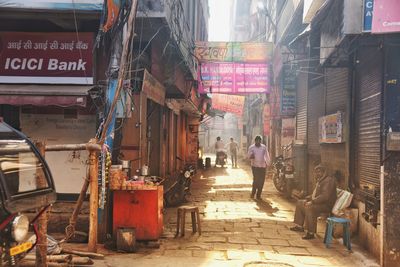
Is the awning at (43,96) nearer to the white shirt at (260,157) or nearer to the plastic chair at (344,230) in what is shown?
the plastic chair at (344,230)

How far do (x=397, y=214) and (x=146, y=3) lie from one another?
6.52m

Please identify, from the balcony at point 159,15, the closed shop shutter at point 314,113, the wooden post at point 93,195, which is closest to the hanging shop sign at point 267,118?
the closed shop shutter at point 314,113

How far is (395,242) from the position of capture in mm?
7168

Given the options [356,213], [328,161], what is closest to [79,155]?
[356,213]

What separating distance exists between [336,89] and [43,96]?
7.41 meters

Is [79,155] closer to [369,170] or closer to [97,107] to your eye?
[97,107]

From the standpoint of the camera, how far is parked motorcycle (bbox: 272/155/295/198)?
14945mm

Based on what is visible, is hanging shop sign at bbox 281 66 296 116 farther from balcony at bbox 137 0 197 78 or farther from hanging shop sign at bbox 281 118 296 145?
balcony at bbox 137 0 197 78

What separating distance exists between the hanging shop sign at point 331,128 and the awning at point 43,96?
6.12 metres

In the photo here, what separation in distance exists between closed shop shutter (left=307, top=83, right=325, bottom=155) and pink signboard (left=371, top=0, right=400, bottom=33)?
6.20 m

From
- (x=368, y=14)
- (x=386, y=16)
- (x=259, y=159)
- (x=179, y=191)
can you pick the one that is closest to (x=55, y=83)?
(x=179, y=191)

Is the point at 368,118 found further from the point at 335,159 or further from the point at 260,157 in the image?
the point at 260,157

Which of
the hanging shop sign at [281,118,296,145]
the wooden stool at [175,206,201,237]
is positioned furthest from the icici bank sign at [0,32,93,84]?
the hanging shop sign at [281,118,296,145]

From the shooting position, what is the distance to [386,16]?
21.5 ft
